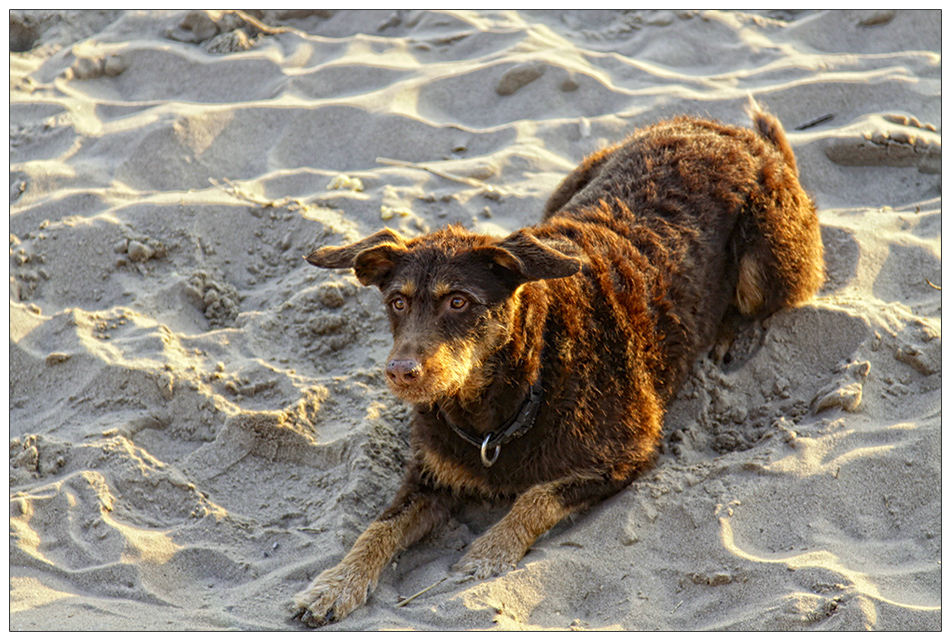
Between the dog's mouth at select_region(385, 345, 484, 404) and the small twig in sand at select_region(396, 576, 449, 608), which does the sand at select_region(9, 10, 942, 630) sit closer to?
the small twig in sand at select_region(396, 576, 449, 608)

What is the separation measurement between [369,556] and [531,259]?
1.57 metres

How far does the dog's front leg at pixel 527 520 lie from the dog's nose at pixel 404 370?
93 centimetres

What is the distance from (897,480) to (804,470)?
41 cm

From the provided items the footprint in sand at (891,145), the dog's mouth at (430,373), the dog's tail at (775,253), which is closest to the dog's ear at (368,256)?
the dog's mouth at (430,373)

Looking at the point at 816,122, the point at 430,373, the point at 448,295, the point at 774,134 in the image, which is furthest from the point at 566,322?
the point at 816,122

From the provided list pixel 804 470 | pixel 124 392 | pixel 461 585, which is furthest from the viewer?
pixel 124 392

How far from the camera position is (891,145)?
656 centimetres

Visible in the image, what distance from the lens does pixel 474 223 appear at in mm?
6285

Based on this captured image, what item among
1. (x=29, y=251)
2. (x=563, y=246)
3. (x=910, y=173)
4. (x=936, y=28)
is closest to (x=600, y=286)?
(x=563, y=246)

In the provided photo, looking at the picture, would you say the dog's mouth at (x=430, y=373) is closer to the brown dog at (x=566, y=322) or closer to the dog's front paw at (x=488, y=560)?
the brown dog at (x=566, y=322)

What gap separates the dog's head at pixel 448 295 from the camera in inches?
149

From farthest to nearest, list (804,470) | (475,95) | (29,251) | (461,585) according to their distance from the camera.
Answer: (475,95)
(29,251)
(804,470)
(461,585)

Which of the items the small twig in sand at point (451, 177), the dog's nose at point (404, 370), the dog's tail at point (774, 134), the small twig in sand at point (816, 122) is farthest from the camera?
the small twig in sand at point (816, 122)

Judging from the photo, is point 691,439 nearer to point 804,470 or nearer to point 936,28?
point 804,470
